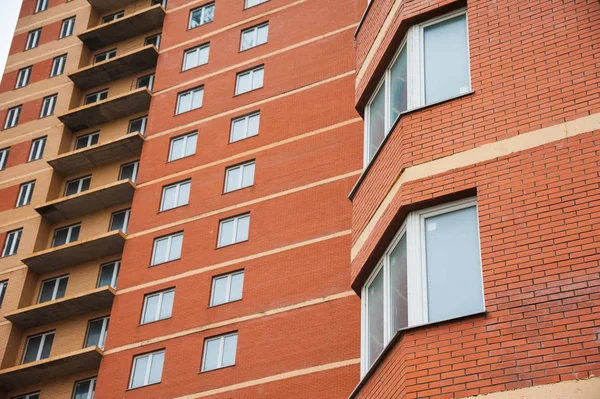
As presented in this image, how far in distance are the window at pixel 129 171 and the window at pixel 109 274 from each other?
4.31 m

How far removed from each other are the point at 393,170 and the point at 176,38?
103ft

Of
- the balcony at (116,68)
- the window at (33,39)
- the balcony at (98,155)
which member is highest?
the window at (33,39)

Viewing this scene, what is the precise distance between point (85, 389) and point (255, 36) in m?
15.9

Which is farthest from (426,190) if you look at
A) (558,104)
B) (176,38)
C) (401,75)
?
(176,38)

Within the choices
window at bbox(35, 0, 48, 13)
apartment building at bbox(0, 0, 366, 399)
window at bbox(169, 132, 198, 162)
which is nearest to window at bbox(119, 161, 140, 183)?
apartment building at bbox(0, 0, 366, 399)

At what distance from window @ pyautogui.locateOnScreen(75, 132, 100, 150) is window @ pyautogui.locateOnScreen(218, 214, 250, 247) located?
1283cm

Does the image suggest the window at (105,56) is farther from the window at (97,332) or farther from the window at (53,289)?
the window at (97,332)

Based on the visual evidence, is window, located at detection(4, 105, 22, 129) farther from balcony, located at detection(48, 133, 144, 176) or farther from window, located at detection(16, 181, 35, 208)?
balcony, located at detection(48, 133, 144, 176)

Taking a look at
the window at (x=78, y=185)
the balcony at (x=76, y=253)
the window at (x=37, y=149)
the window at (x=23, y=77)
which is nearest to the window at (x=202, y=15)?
the window at (x=78, y=185)

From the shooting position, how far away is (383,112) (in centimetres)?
1420

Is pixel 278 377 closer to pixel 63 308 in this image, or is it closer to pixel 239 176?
pixel 239 176

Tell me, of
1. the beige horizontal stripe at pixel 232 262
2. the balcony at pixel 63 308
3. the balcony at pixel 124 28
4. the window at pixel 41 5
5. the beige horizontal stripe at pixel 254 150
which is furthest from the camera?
the window at pixel 41 5

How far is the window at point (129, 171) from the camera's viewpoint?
40409mm

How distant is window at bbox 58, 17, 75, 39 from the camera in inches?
1912
